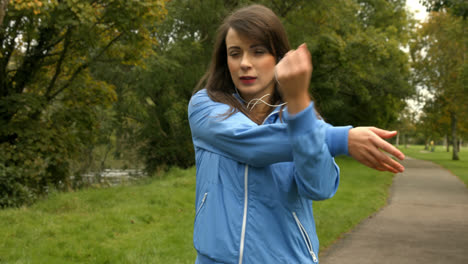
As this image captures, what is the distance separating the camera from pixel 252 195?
1.56 metres

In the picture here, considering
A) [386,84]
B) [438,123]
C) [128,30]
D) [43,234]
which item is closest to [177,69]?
[128,30]

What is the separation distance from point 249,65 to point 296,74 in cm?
64

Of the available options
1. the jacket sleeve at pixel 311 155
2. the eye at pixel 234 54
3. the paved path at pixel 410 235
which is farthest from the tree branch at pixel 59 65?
the jacket sleeve at pixel 311 155

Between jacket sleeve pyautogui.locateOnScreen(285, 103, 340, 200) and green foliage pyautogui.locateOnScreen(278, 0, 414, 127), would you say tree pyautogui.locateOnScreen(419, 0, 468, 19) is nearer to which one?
green foliage pyautogui.locateOnScreen(278, 0, 414, 127)

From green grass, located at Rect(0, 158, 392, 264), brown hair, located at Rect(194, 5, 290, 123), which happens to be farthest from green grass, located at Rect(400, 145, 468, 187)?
brown hair, located at Rect(194, 5, 290, 123)

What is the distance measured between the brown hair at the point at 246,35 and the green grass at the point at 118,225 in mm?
4330

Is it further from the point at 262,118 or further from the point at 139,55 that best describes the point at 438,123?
the point at 262,118

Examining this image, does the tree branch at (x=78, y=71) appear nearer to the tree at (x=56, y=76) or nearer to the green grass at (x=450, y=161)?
the tree at (x=56, y=76)

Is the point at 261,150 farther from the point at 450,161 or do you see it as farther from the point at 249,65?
the point at 450,161

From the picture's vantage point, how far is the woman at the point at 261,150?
126cm

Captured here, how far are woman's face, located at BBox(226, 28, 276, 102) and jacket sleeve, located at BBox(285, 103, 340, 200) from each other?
47cm

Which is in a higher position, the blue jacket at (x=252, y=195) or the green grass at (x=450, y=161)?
the blue jacket at (x=252, y=195)

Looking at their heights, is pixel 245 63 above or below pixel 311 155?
above

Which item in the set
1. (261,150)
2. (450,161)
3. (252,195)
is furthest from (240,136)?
(450,161)
